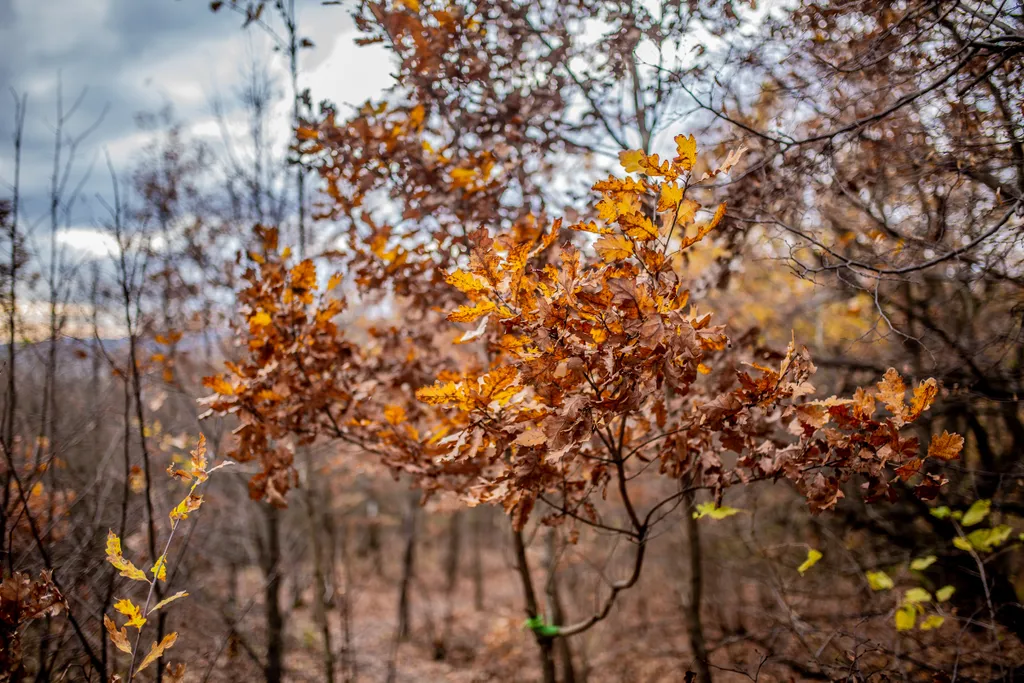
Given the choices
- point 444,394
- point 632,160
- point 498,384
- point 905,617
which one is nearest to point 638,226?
point 632,160

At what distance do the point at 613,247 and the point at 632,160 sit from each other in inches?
11.9

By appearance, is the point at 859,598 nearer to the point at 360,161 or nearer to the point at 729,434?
the point at 729,434

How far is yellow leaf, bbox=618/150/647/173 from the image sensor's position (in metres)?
1.58

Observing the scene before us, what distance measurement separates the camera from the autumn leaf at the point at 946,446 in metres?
1.55

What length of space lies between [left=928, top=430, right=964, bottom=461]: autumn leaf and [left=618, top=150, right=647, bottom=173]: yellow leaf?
3.83 feet

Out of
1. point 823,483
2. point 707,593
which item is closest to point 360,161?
point 823,483

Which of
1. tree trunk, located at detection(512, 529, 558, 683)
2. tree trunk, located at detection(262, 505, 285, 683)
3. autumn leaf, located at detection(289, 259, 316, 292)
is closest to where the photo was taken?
autumn leaf, located at detection(289, 259, 316, 292)

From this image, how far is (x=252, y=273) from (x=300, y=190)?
3.15 metres

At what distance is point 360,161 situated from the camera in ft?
8.93

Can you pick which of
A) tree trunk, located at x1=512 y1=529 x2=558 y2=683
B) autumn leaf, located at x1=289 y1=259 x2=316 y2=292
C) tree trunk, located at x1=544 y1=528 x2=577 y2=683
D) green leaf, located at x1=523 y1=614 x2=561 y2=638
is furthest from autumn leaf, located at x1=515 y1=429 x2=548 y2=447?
tree trunk, located at x1=544 y1=528 x2=577 y2=683

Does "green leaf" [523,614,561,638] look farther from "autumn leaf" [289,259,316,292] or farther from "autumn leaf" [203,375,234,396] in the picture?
"autumn leaf" [289,259,316,292]

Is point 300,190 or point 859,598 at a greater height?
point 300,190

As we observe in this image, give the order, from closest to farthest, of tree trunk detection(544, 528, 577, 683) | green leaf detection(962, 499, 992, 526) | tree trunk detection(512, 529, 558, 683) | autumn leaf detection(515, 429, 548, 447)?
autumn leaf detection(515, 429, 548, 447) → green leaf detection(962, 499, 992, 526) → tree trunk detection(512, 529, 558, 683) → tree trunk detection(544, 528, 577, 683)

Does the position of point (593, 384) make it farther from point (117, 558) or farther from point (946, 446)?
point (117, 558)
